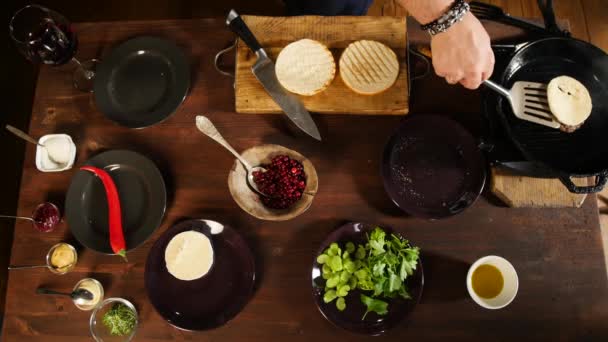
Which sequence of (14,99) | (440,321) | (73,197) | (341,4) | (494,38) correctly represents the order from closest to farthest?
(440,321) → (73,197) → (494,38) → (341,4) → (14,99)

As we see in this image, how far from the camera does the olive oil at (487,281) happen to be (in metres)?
1.26

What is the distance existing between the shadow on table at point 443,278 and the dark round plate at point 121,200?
90 centimetres

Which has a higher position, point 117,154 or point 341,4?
point 341,4

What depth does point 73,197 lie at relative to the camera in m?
1.41

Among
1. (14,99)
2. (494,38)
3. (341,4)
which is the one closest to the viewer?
(494,38)

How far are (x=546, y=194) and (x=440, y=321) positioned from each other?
542 mm

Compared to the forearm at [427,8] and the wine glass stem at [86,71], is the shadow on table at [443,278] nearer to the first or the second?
the forearm at [427,8]

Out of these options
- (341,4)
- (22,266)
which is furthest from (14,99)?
(341,4)

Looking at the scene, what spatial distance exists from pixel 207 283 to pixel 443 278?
0.77 m

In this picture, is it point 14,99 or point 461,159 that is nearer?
point 461,159

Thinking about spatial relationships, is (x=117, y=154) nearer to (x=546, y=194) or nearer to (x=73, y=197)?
(x=73, y=197)

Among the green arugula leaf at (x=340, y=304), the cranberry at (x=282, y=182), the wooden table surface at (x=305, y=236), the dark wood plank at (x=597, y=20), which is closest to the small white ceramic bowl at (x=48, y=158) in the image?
the wooden table surface at (x=305, y=236)

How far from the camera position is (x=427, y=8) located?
1257 millimetres

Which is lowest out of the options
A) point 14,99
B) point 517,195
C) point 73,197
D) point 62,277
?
point 14,99
